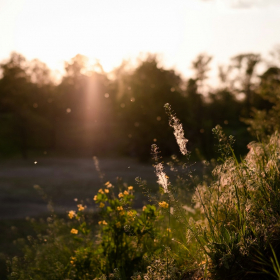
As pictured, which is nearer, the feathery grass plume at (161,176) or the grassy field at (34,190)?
the feathery grass plume at (161,176)

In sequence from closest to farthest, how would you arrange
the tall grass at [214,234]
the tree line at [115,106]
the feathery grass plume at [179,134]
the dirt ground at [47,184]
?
the tall grass at [214,234], the feathery grass plume at [179,134], the dirt ground at [47,184], the tree line at [115,106]

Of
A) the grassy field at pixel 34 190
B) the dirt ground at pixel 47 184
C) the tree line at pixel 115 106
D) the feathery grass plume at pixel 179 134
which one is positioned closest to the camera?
the feathery grass plume at pixel 179 134

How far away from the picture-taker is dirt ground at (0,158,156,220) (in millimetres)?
9891

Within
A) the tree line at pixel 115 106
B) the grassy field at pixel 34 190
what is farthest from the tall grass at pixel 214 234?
the tree line at pixel 115 106

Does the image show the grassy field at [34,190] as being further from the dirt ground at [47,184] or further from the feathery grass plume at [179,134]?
the feathery grass plume at [179,134]

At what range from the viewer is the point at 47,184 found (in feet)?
46.2

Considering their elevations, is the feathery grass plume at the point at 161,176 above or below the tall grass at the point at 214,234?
above

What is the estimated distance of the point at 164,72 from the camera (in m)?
21.1

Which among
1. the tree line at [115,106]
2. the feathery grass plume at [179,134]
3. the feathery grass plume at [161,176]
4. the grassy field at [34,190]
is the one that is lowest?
the grassy field at [34,190]

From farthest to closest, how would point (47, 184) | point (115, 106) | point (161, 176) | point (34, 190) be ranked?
point (115, 106) < point (47, 184) < point (34, 190) < point (161, 176)

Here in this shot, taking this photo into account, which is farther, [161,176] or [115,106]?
[115,106]

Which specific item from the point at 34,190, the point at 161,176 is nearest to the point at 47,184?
the point at 34,190

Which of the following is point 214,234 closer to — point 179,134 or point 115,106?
point 179,134

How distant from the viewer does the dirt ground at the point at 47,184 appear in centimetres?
989
